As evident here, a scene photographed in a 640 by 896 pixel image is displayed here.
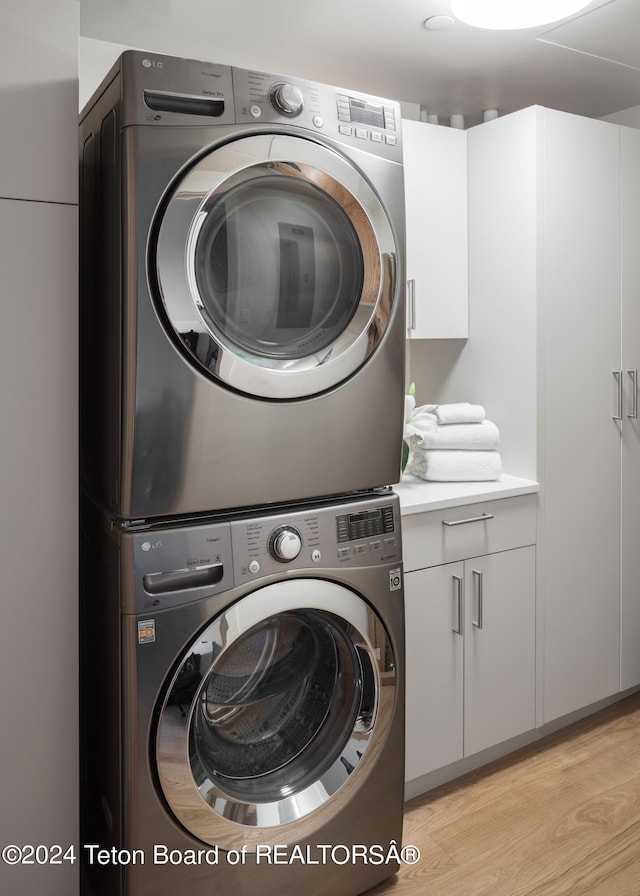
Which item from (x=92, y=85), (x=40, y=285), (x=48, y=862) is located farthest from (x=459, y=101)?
(x=48, y=862)

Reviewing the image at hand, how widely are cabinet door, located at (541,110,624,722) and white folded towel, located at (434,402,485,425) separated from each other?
223 mm

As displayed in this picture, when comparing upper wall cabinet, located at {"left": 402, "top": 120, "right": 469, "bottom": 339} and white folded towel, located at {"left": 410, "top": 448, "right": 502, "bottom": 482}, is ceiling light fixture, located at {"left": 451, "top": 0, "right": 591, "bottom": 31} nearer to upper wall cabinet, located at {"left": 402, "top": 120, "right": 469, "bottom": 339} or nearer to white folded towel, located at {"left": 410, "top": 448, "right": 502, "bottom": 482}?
upper wall cabinet, located at {"left": 402, "top": 120, "right": 469, "bottom": 339}

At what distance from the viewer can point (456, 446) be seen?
237 centimetres

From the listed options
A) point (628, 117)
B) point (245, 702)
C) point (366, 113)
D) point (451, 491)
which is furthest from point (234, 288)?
point (628, 117)

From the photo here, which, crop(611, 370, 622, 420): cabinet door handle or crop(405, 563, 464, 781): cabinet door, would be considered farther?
crop(611, 370, 622, 420): cabinet door handle

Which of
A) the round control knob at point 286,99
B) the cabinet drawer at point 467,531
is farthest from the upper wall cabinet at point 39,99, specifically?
the cabinet drawer at point 467,531

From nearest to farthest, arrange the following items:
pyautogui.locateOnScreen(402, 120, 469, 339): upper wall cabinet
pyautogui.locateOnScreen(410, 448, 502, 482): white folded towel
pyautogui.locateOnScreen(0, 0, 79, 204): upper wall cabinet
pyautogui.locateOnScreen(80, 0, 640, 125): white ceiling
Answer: pyautogui.locateOnScreen(0, 0, 79, 204): upper wall cabinet, pyautogui.locateOnScreen(80, 0, 640, 125): white ceiling, pyautogui.locateOnScreen(410, 448, 502, 482): white folded towel, pyautogui.locateOnScreen(402, 120, 469, 339): upper wall cabinet

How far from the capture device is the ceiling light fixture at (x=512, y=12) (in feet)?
6.23

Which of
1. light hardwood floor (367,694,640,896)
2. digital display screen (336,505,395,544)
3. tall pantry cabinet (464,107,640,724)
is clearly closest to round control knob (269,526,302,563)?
digital display screen (336,505,395,544)

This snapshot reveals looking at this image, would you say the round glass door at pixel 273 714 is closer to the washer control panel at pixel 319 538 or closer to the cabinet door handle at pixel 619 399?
the washer control panel at pixel 319 538

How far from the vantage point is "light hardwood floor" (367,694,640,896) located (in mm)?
1852

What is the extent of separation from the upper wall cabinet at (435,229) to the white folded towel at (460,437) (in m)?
0.36

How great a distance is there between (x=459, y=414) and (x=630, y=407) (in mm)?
709

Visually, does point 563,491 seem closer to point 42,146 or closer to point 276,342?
point 276,342
